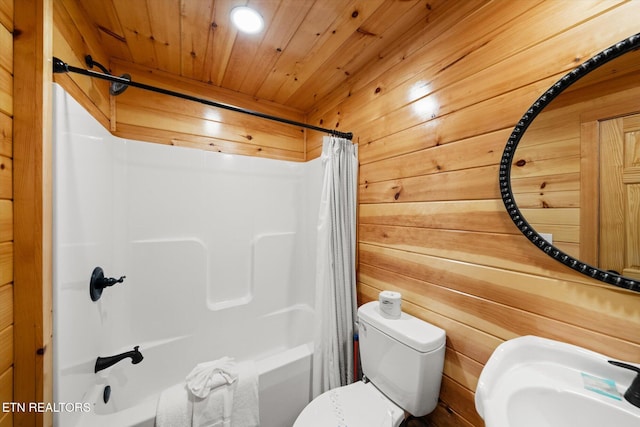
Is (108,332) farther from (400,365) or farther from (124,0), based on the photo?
(124,0)

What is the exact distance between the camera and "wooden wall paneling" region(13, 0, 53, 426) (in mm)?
699

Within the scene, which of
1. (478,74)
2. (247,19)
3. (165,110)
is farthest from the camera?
(165,110)

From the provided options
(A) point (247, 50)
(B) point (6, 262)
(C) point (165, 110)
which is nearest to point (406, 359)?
(B) point (6, 262)

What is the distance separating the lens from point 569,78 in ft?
2.35

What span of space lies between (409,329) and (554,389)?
1.56 ft

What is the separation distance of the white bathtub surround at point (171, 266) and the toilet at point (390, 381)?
1.24 feet

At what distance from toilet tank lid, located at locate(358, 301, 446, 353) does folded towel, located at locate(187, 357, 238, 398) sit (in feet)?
2.38

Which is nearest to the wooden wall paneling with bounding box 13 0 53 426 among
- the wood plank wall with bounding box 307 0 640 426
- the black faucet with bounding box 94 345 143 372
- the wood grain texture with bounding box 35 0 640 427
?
the wood grain texture with bounding box 35 0 640 427

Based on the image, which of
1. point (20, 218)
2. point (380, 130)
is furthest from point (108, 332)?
point (380, 130)

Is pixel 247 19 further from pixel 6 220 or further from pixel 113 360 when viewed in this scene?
pixel 113 360

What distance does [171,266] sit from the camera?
162cm

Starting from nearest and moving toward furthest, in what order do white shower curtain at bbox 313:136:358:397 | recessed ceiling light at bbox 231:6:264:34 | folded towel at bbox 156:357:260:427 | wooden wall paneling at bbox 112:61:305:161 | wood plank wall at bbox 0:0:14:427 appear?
wood plank wall at bbox 0:0:14:427 → folded towel at bbox 156:357:260:427 → recessed ceiling light at bbox 231:6:264:34 → white shower curtain at bbox 313:136:358:397 → wooden wall paneling at bbox 112:61:305:161

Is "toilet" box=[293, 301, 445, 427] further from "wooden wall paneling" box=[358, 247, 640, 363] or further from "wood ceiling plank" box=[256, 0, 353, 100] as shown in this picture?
"wood ceiling plank" box=[256, 0, 353, 100]

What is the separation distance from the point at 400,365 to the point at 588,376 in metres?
0.59
